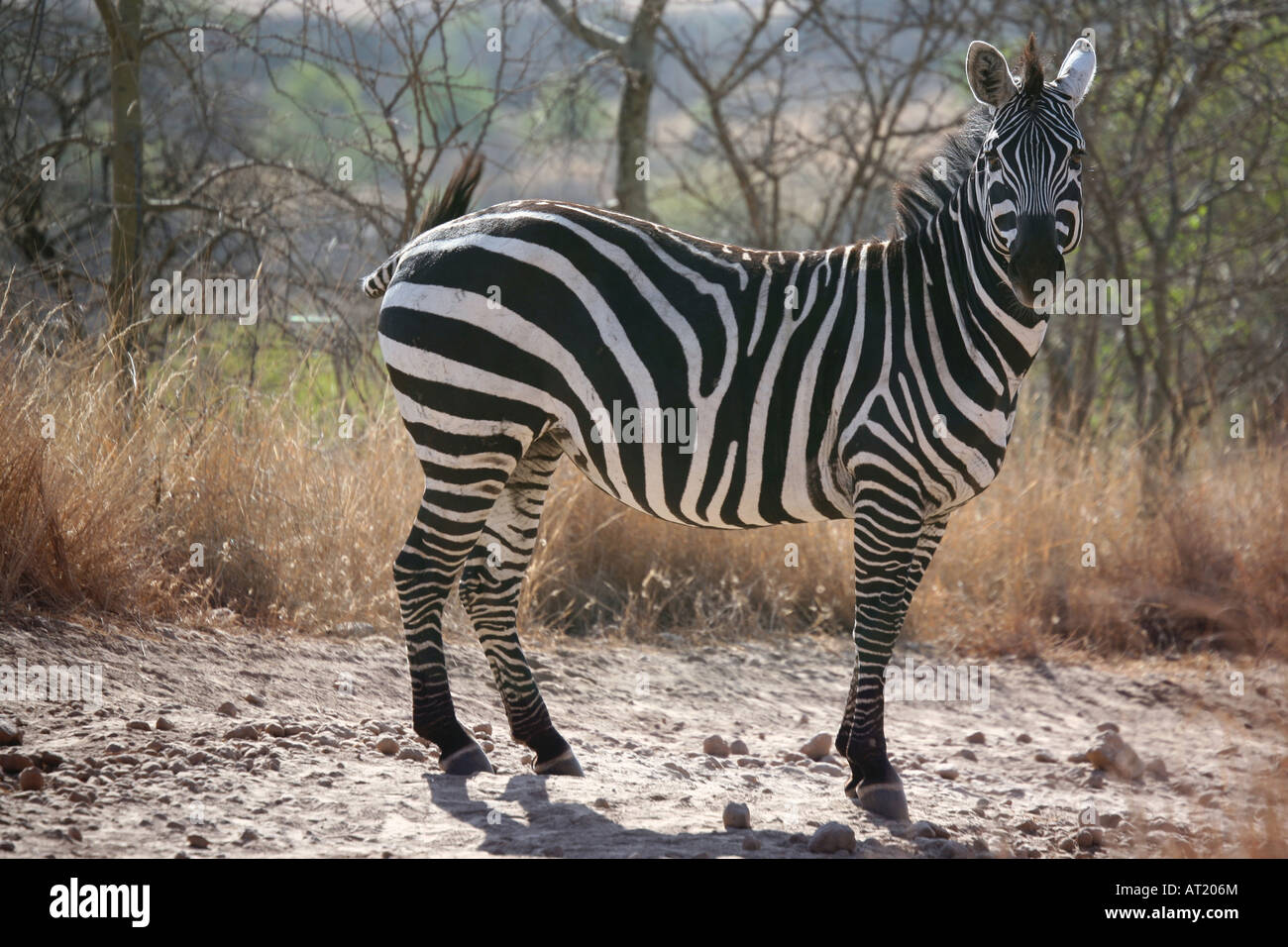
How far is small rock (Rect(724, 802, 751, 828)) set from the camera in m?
3.63

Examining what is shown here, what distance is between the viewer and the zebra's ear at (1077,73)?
4.08 meters

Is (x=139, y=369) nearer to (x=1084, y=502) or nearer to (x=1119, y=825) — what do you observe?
(x=1119, y=825)

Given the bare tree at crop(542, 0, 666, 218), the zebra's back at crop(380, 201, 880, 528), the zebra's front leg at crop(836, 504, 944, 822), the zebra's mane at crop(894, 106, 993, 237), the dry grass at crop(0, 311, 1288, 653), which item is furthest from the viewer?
the bare tree at crop(542, 0, 666, 218)

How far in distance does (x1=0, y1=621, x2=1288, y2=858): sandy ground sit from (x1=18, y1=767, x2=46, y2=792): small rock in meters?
0.03

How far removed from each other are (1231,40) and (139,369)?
338 inches

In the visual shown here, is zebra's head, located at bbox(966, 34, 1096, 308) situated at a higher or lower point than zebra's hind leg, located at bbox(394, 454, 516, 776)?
higher

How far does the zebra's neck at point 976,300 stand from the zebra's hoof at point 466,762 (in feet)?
7.52

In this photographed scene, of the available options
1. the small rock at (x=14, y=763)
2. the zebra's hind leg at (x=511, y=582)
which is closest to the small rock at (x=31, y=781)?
the small rock at (x=14, y=763)

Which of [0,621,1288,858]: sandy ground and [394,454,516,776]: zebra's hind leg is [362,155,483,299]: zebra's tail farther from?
[0,621,1288,858]: sandy ground

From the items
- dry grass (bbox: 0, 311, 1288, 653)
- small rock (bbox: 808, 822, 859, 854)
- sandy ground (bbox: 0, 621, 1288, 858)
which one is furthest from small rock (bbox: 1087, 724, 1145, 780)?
small rock (bbox: 808, 822, 859, 854)

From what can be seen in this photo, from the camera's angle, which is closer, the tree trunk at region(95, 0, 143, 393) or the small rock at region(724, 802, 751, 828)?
the small rock at region(724, 802, 751, 828)

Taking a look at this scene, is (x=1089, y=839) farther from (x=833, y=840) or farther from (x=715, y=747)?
(x=715, y=747)
